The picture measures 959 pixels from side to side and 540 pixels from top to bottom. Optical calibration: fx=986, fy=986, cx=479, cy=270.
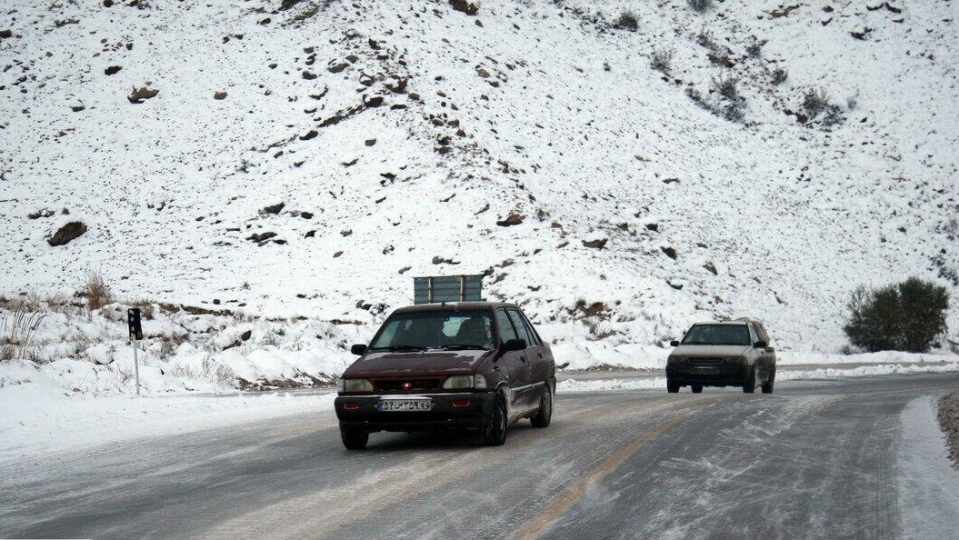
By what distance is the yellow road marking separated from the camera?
646 cm

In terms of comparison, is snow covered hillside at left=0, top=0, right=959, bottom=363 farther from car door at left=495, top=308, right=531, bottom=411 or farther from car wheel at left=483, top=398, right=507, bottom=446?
car wheel at left=483, top=398, right=507, bottom=446

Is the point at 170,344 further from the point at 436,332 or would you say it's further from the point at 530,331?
the point at 436,332

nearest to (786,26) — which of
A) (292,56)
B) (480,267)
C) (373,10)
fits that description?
(373,10)

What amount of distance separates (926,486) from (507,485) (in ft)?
11.3

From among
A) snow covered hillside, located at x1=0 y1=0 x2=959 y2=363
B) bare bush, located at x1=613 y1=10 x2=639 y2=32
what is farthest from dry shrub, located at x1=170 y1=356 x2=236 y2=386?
bare bush, located at x1=613 y1=10 x2=639 y2=32

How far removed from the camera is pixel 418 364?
10.6 metres

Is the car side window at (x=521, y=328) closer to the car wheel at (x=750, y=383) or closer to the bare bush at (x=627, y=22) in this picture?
the car wheel at (x=750, y=383)

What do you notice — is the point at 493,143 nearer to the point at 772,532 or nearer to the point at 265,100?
the point at 265,100

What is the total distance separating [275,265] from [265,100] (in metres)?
14.8

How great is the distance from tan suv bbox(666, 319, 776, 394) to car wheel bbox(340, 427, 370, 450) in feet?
34.8

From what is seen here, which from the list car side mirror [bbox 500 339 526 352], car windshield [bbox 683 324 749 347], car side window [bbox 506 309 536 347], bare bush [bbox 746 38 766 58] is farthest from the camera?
bare bush [bbox 746 38 766 58]

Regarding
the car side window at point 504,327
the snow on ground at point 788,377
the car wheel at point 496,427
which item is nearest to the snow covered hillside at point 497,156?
the snow on ground at point 788,377

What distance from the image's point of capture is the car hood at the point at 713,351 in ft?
66.6

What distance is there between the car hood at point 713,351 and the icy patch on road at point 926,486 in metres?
7.47
